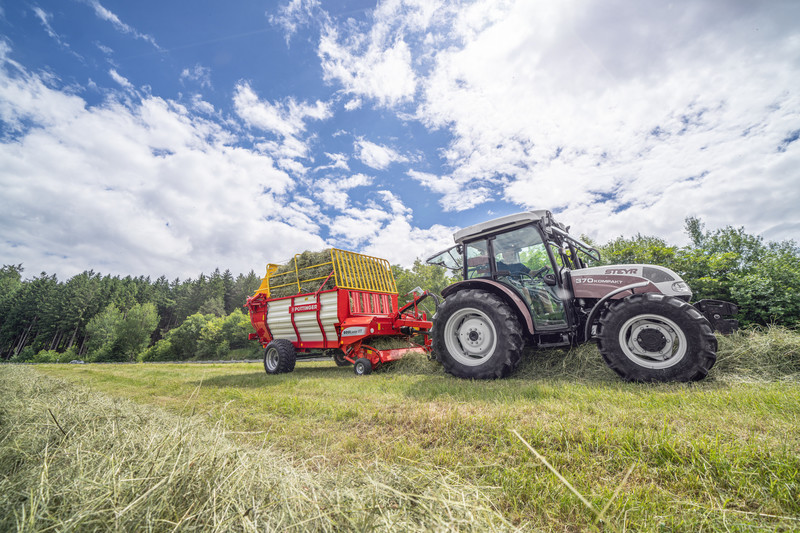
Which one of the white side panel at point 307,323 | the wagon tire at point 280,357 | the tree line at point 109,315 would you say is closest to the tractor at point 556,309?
the white side panel at point 307,323

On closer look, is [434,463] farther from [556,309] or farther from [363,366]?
[363,366]

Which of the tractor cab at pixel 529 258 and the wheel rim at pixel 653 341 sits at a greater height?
the tractor cab at pixel 529 258

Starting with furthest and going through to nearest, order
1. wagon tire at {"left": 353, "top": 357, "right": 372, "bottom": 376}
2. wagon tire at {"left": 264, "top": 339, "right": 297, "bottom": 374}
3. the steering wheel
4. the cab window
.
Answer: wagon tire at {"left": 264, "top": 339, "right": 297, "bottom": 374}
wagon tire at {"left": 353, "top": 357, "right": 372, "bottom": 376}
the cab window
the steering wheel

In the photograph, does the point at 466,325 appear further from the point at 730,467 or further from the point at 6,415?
the point at 6,415

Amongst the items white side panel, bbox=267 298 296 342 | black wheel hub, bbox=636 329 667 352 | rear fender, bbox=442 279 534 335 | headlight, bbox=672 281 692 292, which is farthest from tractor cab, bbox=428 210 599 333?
white side panel, bbox=267 298 296 342

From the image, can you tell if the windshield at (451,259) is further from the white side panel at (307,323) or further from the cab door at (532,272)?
the white side panel at (307,323)

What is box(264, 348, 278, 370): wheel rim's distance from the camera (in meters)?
7.94

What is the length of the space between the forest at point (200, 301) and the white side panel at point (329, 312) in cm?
624

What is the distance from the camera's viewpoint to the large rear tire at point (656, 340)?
3441 mm

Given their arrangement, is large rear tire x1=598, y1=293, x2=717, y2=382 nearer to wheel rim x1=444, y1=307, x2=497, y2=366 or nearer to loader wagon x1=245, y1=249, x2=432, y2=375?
wheel rim x1=444, y1=307, x2=497, y2=366

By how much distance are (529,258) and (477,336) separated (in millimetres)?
1492

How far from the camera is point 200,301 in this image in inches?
2625

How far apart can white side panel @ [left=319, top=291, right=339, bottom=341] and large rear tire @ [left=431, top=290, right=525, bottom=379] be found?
2837 millimetres

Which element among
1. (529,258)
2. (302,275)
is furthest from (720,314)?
(302,275)
